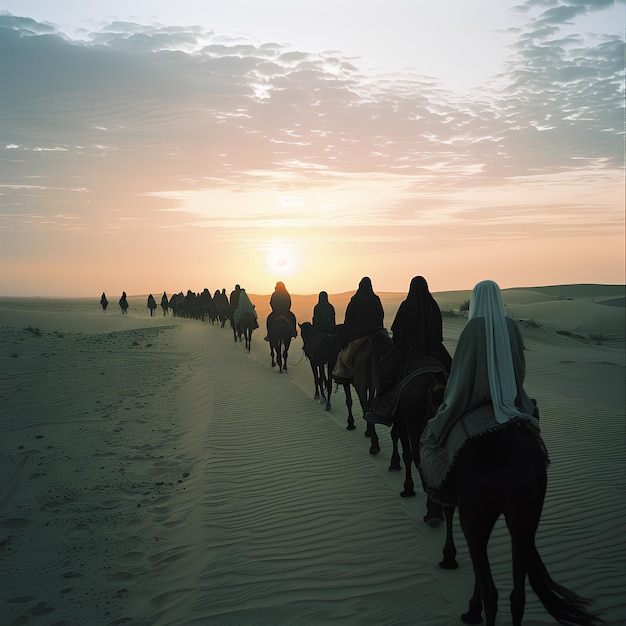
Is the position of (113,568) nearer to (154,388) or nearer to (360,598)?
(360,598)

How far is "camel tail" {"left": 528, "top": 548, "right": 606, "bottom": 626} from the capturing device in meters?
3.95

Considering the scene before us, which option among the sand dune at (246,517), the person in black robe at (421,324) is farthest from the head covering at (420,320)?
the sand dune at (246,517)

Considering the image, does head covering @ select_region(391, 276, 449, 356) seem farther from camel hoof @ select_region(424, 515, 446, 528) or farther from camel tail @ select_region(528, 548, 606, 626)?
camel tail @ select_region(528, 548, 606, 626)

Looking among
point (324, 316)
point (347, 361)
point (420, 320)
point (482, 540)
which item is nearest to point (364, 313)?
point (347, 361)

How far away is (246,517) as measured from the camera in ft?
21.1

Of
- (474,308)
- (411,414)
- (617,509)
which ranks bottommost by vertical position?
(617,509)

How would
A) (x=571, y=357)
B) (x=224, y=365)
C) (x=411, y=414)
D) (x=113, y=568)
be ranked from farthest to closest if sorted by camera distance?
(x=571, y=357), (x=224, y=365), (x=411, y=414), (x=113, y=568)

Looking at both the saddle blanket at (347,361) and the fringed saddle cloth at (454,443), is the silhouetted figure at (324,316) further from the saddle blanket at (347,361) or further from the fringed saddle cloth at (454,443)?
the fringed saddle cloth at (454,443)

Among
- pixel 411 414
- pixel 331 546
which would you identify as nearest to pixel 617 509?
pixel 411 414

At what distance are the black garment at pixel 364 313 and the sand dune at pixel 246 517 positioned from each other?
1.94 metres

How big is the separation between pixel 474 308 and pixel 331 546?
3.05m

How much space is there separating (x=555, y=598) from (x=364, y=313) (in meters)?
5.61

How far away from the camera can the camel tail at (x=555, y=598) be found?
13.0 feet

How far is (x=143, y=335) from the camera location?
1332 inches
